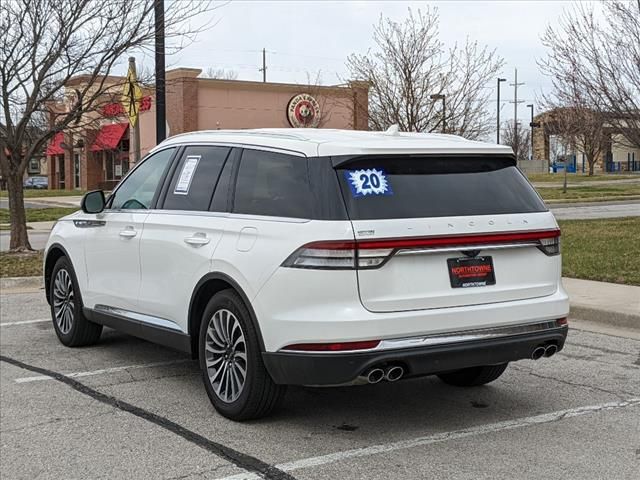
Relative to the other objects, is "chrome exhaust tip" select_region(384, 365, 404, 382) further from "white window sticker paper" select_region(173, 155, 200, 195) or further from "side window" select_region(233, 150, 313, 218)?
"white window sticker paper" select_region(173, 155, 200, 195)

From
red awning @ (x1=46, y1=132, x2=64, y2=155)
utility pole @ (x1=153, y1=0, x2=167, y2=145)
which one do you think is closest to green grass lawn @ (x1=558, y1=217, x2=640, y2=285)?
utility pole @ (x1=153, y1=0, x2=167, y2=145)

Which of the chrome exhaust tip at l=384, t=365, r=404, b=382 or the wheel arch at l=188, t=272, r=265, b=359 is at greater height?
the wheel arch at l=188, t=272, r=265, b=359

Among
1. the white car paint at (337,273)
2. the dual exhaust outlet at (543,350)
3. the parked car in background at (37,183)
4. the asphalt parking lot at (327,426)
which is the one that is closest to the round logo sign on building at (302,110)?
the parked car in background at (37,183)

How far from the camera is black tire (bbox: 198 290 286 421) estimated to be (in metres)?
5.11

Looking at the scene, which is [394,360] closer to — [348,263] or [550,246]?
[348,263]

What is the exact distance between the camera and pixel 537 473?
444 centimetres

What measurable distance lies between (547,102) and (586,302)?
934 centimetres

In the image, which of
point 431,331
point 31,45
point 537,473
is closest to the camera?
point 537,473

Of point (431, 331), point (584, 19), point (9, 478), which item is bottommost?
point (9, 478)

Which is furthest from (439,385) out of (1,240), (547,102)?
(1,240)

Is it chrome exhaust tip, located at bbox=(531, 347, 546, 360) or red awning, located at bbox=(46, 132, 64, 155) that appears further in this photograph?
red awning, located at bbox=(46, 132, 64, 155)

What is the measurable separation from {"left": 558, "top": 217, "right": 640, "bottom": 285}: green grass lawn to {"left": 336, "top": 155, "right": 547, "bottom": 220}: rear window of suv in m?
6.01

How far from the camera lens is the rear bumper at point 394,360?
15.4 feet

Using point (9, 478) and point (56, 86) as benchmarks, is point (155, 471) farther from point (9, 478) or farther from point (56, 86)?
point (56, 86)
